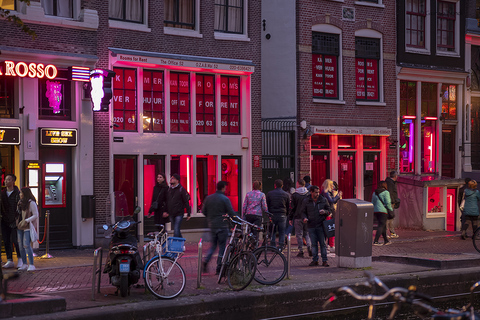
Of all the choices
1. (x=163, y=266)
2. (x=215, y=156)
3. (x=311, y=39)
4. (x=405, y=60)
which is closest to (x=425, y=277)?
(x=163, y=266)

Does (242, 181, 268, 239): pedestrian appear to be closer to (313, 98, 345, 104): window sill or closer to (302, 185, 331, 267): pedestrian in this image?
(302, 185, 331, 267): pedestrian

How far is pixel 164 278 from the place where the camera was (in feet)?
32.3

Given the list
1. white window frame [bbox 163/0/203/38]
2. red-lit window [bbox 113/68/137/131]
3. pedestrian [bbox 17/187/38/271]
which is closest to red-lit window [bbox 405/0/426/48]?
white window frame [bbox 163/0/203/38]

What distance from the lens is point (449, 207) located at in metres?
22.4

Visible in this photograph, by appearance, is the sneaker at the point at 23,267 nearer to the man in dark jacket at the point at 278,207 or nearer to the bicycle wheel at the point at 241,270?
the bicycle wheel at the point at 241,270

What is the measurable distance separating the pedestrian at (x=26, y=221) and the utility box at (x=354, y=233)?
248 inches

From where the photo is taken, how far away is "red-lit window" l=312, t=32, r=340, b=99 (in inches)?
851

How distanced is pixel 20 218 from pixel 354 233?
6.85m

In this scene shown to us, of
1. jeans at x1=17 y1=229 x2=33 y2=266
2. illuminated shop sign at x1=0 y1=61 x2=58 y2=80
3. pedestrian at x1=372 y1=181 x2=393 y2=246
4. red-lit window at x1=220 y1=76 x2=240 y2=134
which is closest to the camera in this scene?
jeans at x1=17 y1=229 x2=33 y2=266

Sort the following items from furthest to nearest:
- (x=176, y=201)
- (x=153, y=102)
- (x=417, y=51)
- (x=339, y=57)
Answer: (x=417, y=51) → (x=339, y=57) → (x=153, y=102) → (x=176, y=201)

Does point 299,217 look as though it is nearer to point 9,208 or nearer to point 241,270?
point 241,270

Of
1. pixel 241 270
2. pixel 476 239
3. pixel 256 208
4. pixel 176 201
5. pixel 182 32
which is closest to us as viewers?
pixel 241 270

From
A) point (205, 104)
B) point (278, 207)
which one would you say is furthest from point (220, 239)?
Result: point (205, 104)

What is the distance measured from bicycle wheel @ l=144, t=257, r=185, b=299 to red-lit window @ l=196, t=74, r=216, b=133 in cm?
934
